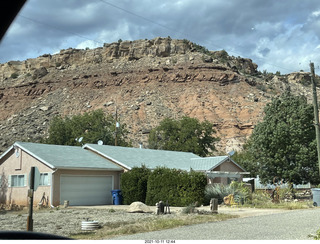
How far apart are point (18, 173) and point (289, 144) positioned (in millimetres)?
21490

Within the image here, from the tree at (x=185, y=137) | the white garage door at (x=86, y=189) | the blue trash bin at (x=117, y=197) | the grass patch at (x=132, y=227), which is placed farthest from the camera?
the tree at (x=185, y=137)

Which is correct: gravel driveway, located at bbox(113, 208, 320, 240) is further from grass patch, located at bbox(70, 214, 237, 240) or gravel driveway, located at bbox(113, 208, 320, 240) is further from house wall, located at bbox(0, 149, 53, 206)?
house wall, located at bbox(0, 149, 53, 206)

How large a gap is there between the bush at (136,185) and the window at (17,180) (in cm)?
741

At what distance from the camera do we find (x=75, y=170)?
28.9 metres

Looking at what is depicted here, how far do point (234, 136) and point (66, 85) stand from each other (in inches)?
1810

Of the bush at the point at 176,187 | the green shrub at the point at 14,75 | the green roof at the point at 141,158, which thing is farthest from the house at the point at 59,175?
the green shrub at the point at 14,75

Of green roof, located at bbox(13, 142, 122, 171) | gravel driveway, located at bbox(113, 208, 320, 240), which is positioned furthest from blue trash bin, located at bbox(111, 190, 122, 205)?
gravel driveway, located at bbox(113, 208, 320, 240)

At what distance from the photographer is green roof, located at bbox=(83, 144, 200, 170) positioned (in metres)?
32.6

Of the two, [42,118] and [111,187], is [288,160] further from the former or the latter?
[42,118]

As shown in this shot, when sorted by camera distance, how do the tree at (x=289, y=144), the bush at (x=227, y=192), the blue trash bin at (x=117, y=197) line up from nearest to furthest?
the bush at (x=227, y=192)
the blue trash bin at (x=117, y=197)
the tree at (x=289, y=144)

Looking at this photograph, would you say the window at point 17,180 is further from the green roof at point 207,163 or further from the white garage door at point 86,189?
the green roof at point 207,163

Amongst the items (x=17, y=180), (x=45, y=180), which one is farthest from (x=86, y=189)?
(x=17, y=180)

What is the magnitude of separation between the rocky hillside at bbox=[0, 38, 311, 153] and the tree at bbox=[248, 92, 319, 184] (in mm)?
36097

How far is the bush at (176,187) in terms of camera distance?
26156 millimetres
